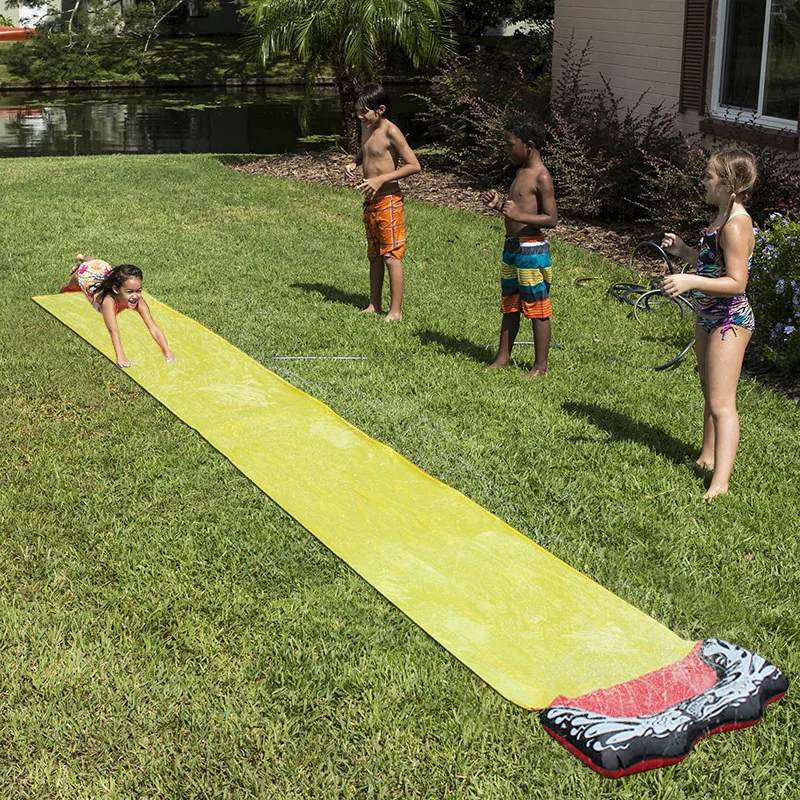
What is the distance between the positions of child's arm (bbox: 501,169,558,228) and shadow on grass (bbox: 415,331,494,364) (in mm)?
1123

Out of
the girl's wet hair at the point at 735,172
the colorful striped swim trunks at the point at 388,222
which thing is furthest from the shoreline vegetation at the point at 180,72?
the girl's wet hair at the point at 735,172

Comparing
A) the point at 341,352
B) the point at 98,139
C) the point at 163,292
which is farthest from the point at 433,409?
the point at 98,139

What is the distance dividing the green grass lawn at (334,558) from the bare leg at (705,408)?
0.10 m

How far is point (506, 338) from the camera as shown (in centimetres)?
641

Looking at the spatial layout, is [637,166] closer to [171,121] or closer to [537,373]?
[537,373]

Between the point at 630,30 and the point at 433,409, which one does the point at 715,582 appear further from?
the point at 630,30

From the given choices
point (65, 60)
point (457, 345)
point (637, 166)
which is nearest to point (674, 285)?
point (457, 345)

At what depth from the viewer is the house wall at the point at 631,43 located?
1157 cm

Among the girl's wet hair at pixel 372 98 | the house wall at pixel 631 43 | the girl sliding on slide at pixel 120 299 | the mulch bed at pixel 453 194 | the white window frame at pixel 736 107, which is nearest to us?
the girl sliding on slide at pixel 120 299

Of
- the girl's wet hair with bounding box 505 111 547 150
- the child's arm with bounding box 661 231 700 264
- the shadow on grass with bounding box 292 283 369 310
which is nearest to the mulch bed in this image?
the child's arm with bounding box 661 231 700 264

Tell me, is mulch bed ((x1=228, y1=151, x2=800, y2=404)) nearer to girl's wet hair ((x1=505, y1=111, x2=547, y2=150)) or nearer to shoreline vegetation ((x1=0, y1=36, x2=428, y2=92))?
girl's wet hair ((x1=505, y1=111, x2=547, y2=150))

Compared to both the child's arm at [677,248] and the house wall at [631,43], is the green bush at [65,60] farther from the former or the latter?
the child's arm at [677,248]

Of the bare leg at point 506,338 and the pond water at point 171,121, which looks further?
the pond water at point 171,121

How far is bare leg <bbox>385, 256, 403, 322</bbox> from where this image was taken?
7.41 m
